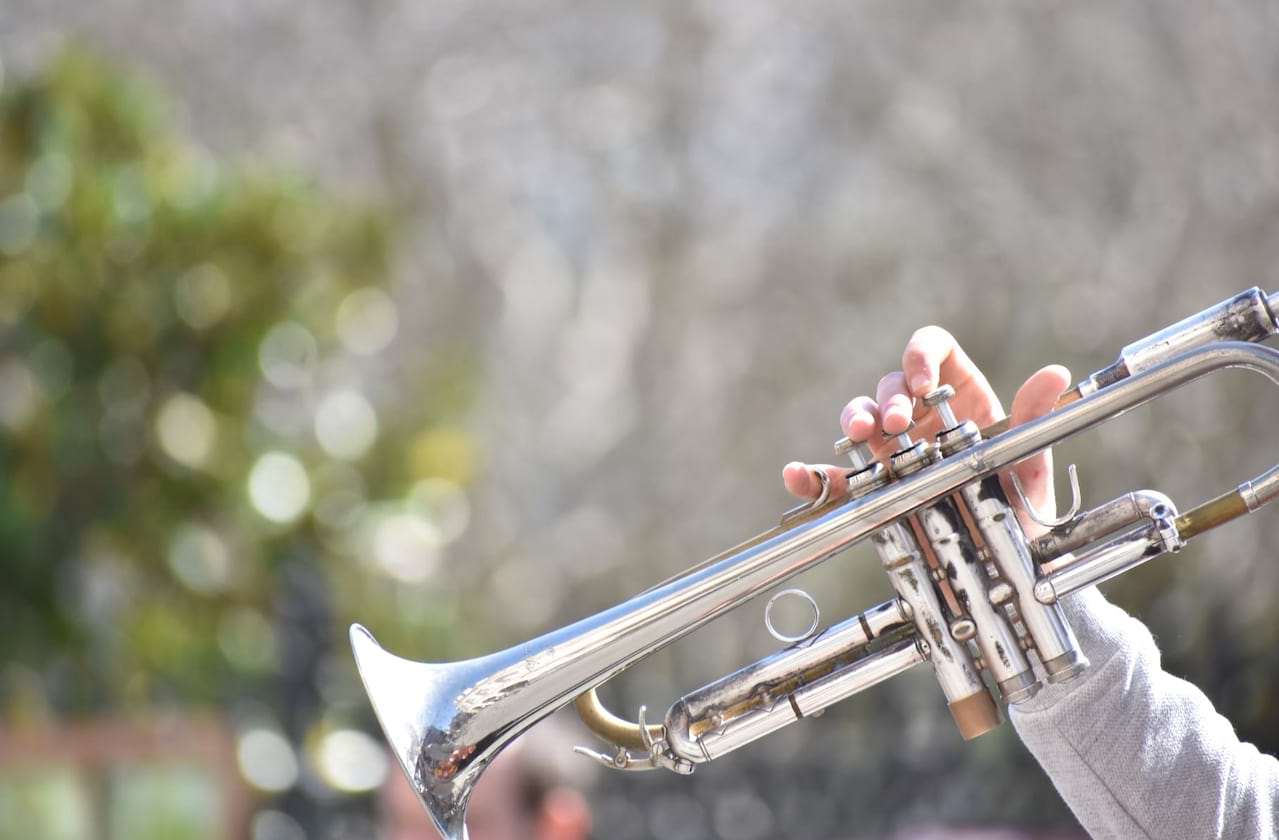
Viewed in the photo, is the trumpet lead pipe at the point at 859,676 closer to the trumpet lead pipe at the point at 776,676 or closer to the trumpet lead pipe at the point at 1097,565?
the trumpet lead pipe at the point at 776,676

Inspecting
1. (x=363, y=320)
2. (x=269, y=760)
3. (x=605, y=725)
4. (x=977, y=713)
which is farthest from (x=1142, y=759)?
(x=363, y=320)

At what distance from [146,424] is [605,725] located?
4028 millimetres

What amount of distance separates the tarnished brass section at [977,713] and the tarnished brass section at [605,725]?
0.42m

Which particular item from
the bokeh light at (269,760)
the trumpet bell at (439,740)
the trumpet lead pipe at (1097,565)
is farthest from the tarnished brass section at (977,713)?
the bokeh light at (269,760)

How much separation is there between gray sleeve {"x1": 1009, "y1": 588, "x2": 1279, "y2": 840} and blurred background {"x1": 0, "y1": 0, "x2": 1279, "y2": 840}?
159 centimetres

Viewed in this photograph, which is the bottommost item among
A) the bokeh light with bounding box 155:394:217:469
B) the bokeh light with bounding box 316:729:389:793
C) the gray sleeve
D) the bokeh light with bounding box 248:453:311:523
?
the gray sleeve

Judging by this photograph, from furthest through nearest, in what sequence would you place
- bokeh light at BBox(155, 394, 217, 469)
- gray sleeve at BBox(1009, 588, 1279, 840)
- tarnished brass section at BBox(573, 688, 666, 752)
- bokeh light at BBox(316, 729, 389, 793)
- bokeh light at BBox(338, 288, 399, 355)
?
bokeh light at BBox(338, 288, 399, 355), bokeh light at BBox(155, 394, 217, 469), bokeh light at BBox(316, 729, 389, 793), tarnished brass section at BBox(573, 688, 666, 752), gray sleeve at BBox(1009, 588, 1279, 840)

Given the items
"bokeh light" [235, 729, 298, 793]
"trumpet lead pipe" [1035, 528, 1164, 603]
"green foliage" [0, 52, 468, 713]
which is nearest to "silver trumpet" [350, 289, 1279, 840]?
"trumpet lead pipe" [1035, 528, 1164, 603]

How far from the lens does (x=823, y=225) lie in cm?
839

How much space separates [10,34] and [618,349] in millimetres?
4022

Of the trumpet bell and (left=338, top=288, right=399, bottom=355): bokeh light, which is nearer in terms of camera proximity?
the trumpet bell

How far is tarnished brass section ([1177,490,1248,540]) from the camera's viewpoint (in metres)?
1.64

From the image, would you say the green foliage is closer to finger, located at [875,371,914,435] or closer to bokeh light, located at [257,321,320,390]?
bokeh light, located at [257,321,320,390]

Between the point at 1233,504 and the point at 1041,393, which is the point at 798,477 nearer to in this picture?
the point at 1041,393
